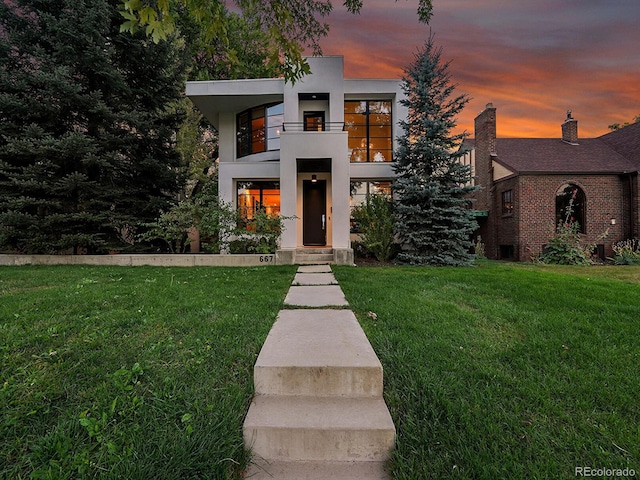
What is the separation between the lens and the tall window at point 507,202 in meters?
14.2

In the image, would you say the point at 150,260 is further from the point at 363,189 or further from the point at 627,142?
the point at 627,142

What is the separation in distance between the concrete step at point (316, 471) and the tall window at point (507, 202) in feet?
51.8

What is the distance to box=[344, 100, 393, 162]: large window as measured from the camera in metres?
11.6

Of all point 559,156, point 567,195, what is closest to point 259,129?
point 567,195

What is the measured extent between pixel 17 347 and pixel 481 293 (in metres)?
5.42

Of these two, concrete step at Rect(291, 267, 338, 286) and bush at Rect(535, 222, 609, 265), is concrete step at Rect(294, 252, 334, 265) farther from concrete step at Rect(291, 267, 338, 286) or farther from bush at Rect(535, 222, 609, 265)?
bush at Rect(535, 222, 609, 265)

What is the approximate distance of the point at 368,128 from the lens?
38.3 ft

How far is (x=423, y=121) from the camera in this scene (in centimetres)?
927

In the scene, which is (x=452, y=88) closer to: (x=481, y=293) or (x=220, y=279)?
(x=481, y=293)

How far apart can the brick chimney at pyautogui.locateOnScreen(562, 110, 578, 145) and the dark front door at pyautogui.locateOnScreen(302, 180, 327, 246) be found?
1497 cm

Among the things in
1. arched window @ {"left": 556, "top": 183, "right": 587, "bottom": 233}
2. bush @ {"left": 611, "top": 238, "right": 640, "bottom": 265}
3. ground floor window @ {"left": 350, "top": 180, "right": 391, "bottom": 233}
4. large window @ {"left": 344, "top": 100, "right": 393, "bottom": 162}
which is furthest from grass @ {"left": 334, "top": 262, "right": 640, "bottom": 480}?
arched window @ {"left": 556, "top": 183, "right": 587, "bottom": 233}

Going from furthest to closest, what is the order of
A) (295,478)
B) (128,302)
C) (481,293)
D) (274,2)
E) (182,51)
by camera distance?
(182,51) < (481,293) < (128,302) < (274,2) < (295,478)

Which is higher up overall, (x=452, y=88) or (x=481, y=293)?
(x=452, y=88)

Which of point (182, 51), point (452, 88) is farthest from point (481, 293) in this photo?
point (182, 51)
